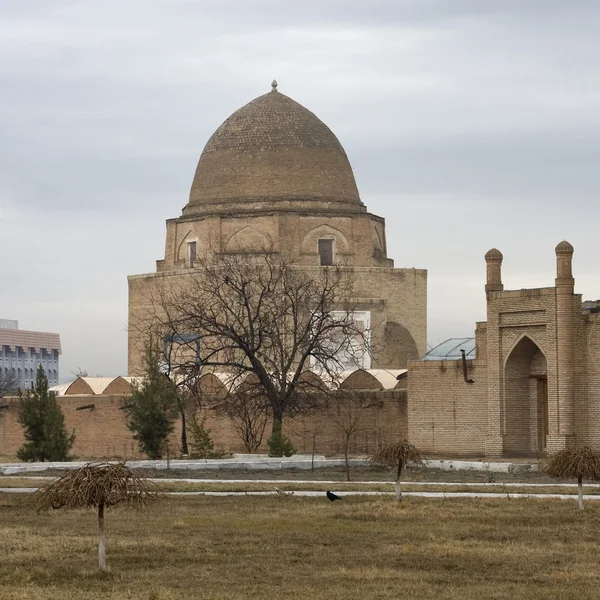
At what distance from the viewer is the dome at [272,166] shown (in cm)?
5128

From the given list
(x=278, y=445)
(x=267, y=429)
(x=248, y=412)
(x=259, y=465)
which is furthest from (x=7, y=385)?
(x=259, y=465)

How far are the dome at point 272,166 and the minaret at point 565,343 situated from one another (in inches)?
756

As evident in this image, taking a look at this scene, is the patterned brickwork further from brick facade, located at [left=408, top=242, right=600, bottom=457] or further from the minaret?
the minaret

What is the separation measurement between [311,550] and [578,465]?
17.7 ft

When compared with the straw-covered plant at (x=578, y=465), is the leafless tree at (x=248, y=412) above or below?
above

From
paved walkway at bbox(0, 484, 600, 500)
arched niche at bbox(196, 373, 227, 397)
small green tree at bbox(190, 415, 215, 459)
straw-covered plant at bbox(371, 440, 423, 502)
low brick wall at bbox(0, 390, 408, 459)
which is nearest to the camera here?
paved walkway at bbox(0, 484, 600, 500)

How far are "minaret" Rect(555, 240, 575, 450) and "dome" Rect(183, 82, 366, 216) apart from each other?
19198mm

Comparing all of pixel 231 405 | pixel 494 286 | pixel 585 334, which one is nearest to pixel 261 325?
pixel 231 405

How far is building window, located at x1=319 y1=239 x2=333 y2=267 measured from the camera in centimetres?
5159

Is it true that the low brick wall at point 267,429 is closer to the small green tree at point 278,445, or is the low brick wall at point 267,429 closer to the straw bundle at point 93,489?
the small green tree at point 278,445

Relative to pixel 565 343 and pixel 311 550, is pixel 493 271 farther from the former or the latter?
pixel 311 550

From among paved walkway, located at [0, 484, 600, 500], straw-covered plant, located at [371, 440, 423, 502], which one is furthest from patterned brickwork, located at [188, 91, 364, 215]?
straw-covered plant, located at [371, 440, 423, 502]

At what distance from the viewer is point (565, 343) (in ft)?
108

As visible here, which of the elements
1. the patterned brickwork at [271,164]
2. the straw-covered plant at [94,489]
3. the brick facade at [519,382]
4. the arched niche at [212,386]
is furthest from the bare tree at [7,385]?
the straw-covered plant at [94,489]
